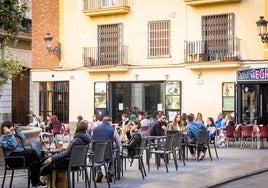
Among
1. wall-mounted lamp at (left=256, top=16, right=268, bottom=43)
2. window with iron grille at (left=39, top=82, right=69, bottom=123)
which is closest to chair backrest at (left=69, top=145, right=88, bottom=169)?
wall-mounted lamp at (left=256, top=16, right=268, bottom=43)

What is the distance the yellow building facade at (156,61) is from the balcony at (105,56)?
5 cm

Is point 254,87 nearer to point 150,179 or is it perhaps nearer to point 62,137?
point 62,137

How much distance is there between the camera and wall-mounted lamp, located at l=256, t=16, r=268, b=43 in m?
25.6

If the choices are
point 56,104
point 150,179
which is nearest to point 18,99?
point 56,104

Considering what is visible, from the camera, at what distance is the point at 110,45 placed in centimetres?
3234

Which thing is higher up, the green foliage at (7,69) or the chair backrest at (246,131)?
the green foliage at (7,69)

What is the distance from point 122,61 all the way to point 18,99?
38.3 feet

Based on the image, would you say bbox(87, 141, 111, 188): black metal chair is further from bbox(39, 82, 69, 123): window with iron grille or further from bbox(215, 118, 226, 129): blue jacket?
bbox(39, 82, 69, 123): window with iron grille

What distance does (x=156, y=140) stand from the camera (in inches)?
733

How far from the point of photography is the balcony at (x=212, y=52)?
93.1 ft

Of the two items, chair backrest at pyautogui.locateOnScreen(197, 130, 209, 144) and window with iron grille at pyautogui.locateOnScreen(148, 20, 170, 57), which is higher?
window with iron grille at pyautogui.locateOnScreen(148, 20, 170, 57)

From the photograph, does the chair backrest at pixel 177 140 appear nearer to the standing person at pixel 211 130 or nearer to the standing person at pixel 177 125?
the standing person at pixel 177 125

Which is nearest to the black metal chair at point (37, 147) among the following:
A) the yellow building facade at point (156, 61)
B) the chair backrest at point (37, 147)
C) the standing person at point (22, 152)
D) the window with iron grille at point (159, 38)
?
the chair backrest at point (37, 147)

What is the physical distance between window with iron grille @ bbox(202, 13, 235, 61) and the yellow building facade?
0.15ft
